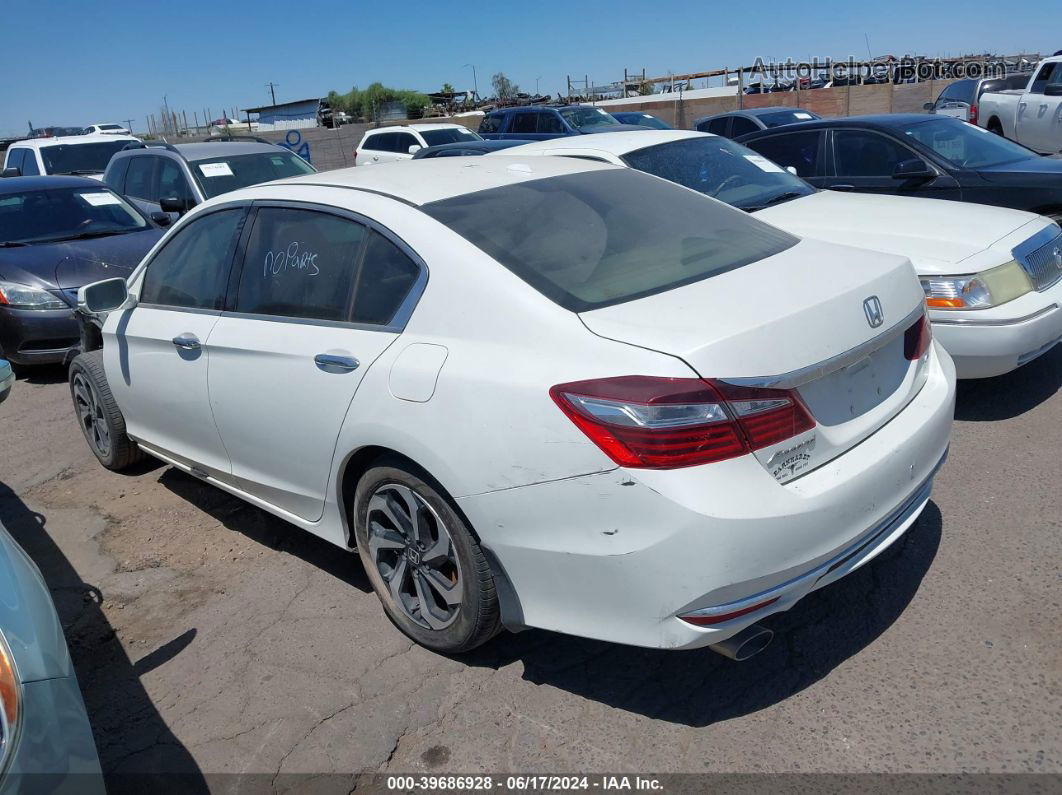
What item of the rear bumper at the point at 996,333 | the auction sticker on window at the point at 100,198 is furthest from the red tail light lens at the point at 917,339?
the auction sticker on window at the point at 100,198

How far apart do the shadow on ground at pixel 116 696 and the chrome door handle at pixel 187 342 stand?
1.17 meters

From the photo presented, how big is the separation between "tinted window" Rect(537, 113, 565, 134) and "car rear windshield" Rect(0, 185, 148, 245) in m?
10.8

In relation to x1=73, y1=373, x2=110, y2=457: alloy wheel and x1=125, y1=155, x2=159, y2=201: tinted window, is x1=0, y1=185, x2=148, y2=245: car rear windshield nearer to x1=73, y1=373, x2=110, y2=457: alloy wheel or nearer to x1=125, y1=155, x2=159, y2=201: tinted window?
x1=125, y1=155, x2=159, y2=201: tinted window

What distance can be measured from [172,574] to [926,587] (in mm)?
3320

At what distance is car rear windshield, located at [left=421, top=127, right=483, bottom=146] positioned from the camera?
1731cm

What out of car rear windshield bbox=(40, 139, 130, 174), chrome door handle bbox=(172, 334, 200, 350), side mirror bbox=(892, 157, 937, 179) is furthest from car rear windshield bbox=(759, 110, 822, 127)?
chrome door handle bbox=(172, 334, 200, 350)

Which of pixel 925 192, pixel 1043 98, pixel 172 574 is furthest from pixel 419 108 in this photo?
pixel 172 574

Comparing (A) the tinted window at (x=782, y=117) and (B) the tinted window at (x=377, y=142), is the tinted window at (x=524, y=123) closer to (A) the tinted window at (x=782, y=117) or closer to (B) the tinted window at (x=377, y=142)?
(B) the tinted window at (x=377, y=142)

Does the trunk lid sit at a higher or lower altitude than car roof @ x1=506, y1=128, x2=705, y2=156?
lower

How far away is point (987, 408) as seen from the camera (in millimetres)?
5285

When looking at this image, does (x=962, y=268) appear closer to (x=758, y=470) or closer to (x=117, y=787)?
(x=758, y=470)

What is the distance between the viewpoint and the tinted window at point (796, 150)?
7.98 metres

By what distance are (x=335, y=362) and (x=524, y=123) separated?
17.0 metres

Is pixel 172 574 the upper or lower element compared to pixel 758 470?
lower
